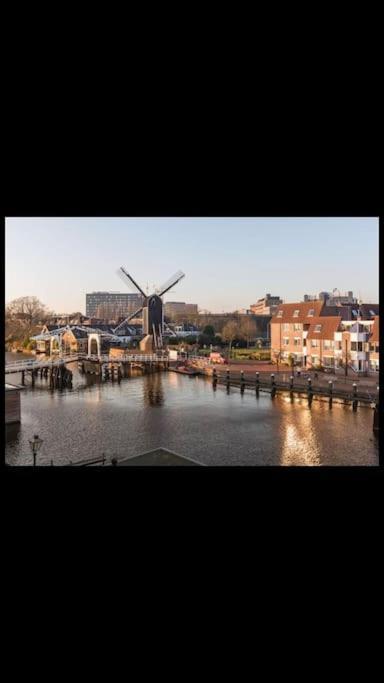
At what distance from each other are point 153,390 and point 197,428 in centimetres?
556

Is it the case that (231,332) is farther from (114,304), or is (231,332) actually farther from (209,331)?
(114,304)

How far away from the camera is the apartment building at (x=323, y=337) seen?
16219 mm

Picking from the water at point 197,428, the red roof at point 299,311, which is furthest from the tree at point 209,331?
the water at point 197,428

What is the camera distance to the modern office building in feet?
101

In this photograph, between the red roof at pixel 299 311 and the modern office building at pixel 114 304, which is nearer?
the red roof at pixel 299 311

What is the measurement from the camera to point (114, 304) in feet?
114

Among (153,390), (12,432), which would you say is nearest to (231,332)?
(153,390)

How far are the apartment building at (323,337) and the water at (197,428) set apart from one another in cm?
335

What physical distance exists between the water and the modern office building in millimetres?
13673

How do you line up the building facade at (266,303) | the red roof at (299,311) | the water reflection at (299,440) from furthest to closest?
the building facade at (266,303), the red roof at (299,311), the water reflection at (299,440)

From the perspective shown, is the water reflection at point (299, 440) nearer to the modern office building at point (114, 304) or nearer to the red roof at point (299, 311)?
the red roof at point (299, 311)
